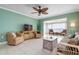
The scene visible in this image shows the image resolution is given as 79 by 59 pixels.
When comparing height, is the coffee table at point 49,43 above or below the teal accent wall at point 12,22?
below

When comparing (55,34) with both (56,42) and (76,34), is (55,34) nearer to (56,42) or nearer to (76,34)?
(56,42)

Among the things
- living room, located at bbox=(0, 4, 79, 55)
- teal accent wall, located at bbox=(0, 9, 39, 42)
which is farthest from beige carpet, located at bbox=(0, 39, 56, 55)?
teal accent wall, located at bbox=(0, 9, 39, 42)

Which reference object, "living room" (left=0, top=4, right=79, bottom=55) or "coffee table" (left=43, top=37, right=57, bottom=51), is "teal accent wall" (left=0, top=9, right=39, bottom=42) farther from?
"coffee table" (left=43, top=37, right=57, bottom=51)

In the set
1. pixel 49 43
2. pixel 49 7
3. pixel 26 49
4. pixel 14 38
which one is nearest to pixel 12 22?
pixel 14 38

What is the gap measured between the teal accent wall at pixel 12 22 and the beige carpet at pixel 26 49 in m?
0.26

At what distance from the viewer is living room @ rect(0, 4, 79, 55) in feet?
6.78

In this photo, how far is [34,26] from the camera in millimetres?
2340

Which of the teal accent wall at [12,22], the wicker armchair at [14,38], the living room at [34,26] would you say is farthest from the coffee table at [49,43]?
the wicker armchair at [14,38]

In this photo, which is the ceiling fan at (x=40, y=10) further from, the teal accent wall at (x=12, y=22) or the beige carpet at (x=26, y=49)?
the beige carpet at (x=26, y=49)

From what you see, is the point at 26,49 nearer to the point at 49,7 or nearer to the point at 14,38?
the point at 14,38

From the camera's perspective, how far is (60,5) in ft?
6.69

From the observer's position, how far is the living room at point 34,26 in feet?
6.78

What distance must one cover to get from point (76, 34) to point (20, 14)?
1.47 metres
